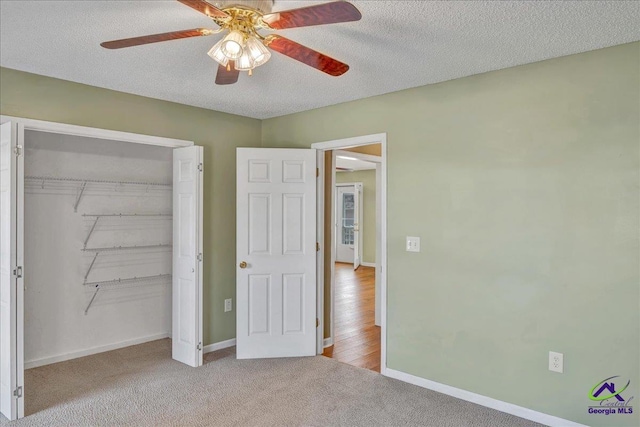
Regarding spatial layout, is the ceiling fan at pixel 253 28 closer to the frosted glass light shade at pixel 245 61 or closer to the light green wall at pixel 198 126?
the frosted glass light shade at pixel 245 61

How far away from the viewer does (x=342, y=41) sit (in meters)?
2.57

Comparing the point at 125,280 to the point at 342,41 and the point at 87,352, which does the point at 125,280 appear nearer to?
the point at 87,352

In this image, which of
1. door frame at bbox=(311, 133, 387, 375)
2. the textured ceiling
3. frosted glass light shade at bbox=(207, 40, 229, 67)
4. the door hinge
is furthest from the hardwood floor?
frosted glass light shade at bbox=(207, 40, 229, 67)

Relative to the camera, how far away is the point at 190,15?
2.22 m

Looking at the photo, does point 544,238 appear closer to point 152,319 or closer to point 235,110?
point 235,110

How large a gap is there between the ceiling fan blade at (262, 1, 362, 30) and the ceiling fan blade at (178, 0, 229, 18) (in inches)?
7.2

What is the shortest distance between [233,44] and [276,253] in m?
2.50

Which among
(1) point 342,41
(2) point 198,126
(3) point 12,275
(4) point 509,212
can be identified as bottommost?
(3) point 12,275

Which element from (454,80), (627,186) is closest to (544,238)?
(627,186)

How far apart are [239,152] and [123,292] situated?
196 cm

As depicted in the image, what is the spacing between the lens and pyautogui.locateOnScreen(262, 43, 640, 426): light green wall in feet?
8.54

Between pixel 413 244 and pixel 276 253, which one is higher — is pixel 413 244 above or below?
above

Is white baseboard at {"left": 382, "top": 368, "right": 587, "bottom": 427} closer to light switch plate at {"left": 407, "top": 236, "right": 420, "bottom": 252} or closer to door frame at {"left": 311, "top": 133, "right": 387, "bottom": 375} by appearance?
door frame at {"left": 311, "top": 133, "right": 387, "bottom": 375}

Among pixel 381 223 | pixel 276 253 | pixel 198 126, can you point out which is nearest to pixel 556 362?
pixel 381 223
